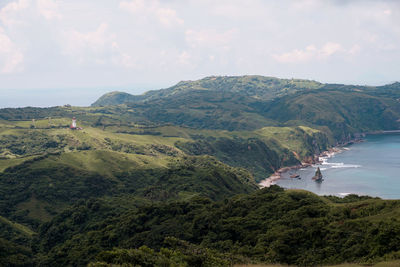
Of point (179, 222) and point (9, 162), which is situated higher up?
point (9, 162)

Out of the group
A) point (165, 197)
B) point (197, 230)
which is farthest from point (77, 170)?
point (197, 230)

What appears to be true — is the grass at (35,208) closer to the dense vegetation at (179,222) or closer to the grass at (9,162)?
the dense vegetation at (179,222)

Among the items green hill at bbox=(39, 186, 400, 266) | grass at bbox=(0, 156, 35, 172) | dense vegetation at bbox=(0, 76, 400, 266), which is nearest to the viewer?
green hill at bbox=(39, 186, 400, 266)

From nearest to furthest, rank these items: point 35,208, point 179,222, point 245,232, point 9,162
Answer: point 245,232, point 179,222, point 35,208, point 9,162

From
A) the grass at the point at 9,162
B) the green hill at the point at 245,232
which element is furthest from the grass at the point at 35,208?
the grass at the point at 9,162

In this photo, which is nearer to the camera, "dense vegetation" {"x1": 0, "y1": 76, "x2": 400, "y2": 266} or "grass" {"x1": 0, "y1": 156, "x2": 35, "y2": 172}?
"dense vegetation" {"x1": 0, "y1": 76, "x2": 400, "y2": 266}

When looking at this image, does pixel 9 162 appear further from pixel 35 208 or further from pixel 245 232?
pixel 245 232

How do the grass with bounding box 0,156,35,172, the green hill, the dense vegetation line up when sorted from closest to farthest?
the green hill < the dense vegetation < the grass with bounding box 0,156,35,172

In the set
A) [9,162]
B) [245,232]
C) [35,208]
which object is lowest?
[35,208]

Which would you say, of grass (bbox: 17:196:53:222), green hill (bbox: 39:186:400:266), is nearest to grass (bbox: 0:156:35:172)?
grass (bbox: 17:196:53:222)

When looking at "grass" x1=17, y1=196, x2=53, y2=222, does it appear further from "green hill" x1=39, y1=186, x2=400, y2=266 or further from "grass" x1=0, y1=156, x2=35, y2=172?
"grass" x1=0, y1=156, x2=35, y2=172

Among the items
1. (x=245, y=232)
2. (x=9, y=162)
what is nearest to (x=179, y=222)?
(x=245, y=232)
